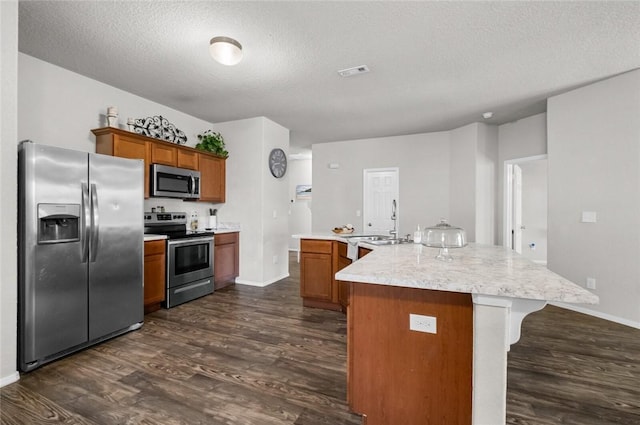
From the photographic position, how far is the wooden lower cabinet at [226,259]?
425 cm

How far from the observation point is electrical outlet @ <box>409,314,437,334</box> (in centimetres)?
139

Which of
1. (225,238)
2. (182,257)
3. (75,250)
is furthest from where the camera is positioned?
(225,238)

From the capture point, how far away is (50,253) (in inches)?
86.3

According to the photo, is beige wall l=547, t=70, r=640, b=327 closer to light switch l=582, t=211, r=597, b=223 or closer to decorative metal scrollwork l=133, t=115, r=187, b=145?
Result: light switch l=582, t=211, r=597, b=223

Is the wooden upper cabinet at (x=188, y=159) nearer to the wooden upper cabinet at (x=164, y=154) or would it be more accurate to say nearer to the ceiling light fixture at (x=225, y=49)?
the wooden upper cabinet at (x=164, y=154)

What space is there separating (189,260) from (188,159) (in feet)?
4.71

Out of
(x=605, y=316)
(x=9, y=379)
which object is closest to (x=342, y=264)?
(x=9, y=379)

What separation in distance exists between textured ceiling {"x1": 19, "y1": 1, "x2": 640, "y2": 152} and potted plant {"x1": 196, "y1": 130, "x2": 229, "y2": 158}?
22.9 inches

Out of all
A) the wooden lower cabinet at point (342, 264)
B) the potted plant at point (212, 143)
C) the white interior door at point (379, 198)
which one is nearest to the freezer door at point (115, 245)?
the potted plant at point (212, 143)

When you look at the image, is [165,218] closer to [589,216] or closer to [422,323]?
[422,323]

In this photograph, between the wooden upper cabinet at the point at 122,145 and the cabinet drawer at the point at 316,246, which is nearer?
the wooden upper cabinet at the point at 122,145

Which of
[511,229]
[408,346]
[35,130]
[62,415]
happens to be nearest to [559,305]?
[511,229]

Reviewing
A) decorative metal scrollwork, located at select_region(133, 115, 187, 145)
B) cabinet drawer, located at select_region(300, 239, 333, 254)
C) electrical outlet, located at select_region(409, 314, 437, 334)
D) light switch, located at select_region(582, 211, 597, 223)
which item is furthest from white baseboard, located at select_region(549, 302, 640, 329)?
decorative metal scrollwork, located at select_region(133, 115, 187, 145)

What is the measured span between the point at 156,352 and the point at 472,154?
5.26 m
